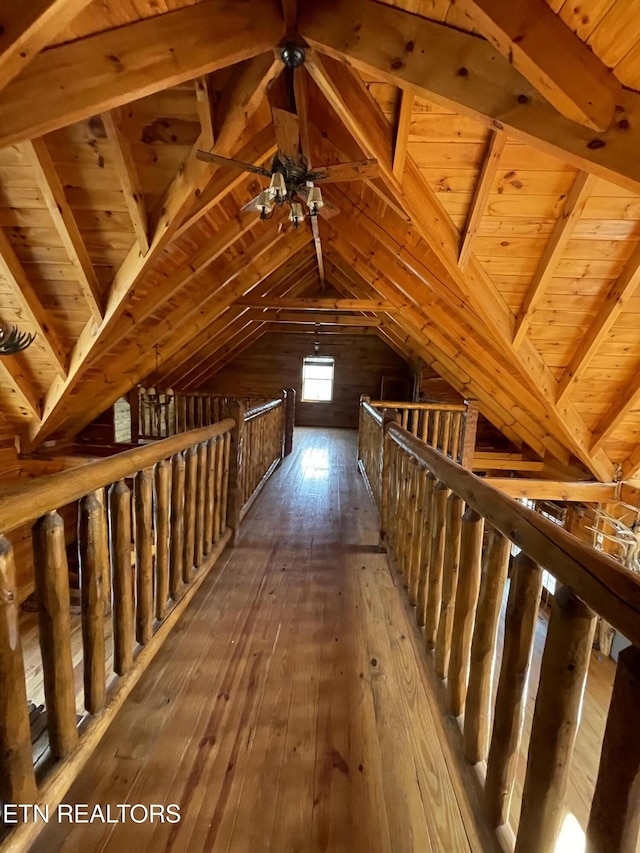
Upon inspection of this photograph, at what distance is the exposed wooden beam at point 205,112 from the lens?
2469 millimetres

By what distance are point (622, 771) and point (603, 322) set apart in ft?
10.8

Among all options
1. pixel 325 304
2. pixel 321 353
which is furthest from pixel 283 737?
pixel 321 353

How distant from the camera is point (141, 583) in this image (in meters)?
1.65

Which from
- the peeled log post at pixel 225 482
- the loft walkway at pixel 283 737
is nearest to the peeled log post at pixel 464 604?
the loft walkway at pixel 283 737

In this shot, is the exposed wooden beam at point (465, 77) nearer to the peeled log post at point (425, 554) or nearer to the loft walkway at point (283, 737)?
the peeled log post at point (425, 554)

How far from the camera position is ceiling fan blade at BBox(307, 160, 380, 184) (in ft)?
8.40

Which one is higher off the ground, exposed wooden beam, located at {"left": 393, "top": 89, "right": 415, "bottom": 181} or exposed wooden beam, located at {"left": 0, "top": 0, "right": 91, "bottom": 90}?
exposed wooden beam, located at {"left": 393, "top": 89, "right": 415, "bottom": 181}

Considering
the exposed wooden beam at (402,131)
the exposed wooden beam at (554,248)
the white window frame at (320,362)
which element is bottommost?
the white window frame at (320,362)

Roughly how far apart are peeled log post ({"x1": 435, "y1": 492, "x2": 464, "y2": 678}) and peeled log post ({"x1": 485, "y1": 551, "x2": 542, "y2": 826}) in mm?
454

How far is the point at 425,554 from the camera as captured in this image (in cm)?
191

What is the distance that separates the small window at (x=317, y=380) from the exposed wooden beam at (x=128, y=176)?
776 cm

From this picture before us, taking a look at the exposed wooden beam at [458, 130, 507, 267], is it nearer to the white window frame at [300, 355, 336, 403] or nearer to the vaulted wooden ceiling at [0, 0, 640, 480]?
the vaulted wooden ceiling at [0, 0, 640, 480]

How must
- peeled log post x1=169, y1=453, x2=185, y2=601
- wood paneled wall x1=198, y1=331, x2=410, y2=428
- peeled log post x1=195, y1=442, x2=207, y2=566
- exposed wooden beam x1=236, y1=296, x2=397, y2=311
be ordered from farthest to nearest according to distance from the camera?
wood paneled wall x1=198, y1=331, x2=410, y2=428
exposed wooden beam x1=236, y1=296, x2=397, y2=311
peeled log post x1=195, y1=442, x2=207, y2=566
peeled log post x1=169, y1=453, x2=185, y2=601

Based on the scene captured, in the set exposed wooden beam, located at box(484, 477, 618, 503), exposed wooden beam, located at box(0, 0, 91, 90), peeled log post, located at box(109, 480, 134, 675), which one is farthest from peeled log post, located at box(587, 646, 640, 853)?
exposed wooden beam, located at box(484, 477, 618, 503)
